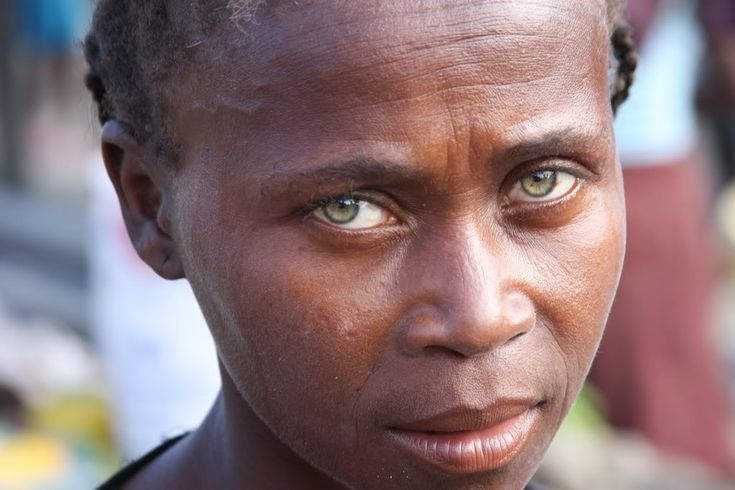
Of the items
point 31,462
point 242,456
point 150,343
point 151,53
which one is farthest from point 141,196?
point 31,462

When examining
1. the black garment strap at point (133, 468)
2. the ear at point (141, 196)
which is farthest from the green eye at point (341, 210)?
the black garment strap at point (133, 468)

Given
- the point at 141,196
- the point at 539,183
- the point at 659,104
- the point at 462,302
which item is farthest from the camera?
the point at 659,104

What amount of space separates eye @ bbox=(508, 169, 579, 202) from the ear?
0.53 metres

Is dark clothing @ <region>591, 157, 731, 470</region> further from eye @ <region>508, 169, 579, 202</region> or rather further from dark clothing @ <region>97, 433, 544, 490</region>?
eye @ <region>508, 169, 579, 202</region>

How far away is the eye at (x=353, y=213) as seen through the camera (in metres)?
1.65

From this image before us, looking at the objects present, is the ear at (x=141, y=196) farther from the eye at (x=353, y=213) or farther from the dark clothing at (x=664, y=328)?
the dark clothing at (x=664, y=328)

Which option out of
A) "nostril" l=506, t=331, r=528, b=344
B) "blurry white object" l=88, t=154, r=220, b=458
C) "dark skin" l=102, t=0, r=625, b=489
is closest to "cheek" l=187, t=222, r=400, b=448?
"dark skin" l=102, t=0, r=625, b=489

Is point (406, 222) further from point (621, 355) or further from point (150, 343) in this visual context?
point (621, 355)

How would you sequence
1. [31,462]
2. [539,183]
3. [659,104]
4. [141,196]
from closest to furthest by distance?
[539,183] → [141,196] → [31,462] → [659,104]

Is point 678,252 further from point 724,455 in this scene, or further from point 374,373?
point 374,373

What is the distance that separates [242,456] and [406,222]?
1.75 feet

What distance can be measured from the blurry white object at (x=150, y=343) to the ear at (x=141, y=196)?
6.14 feet

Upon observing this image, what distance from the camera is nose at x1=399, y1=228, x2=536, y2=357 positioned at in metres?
1.56

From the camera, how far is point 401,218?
1647mm
